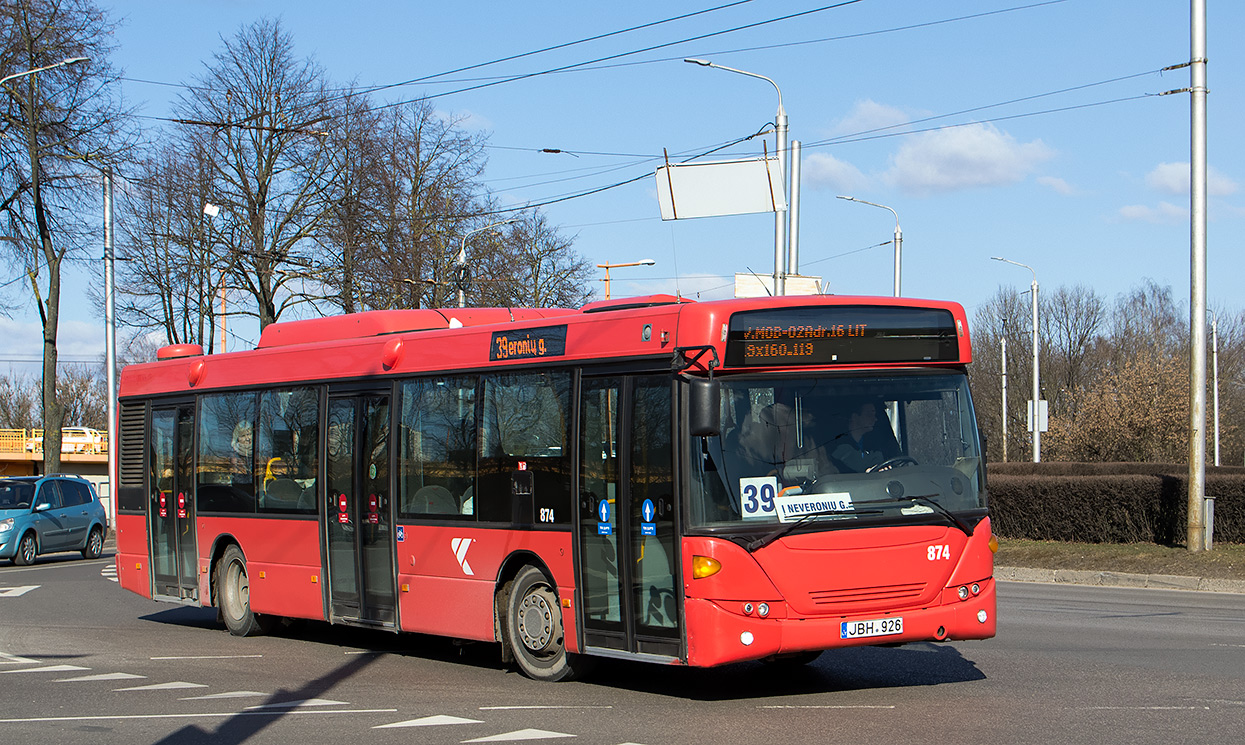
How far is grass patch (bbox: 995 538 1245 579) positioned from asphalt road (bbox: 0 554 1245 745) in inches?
214

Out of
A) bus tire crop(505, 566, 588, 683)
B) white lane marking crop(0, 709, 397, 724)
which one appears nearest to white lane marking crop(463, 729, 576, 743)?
white lane marking crop(0, 709, 397, 724)

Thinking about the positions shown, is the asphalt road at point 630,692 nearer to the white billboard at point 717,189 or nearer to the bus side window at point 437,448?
the bus side window at point 437,448

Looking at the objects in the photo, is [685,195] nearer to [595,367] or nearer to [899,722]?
[595,367]

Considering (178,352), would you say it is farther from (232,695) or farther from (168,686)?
(232,695)

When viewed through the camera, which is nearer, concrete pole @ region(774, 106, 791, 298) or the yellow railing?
concrete pole @ region(774, 106, 791, 298)

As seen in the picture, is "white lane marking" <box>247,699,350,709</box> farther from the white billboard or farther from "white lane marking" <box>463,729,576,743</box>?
the white billboard

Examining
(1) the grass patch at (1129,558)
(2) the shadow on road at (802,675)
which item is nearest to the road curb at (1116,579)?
(1) the grass patch at (1129,558)

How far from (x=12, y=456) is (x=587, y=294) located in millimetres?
30587

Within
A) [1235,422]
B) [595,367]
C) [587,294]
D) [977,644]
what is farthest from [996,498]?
[1235,422]

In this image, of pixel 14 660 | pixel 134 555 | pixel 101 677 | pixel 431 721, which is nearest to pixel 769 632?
pixel 431 721

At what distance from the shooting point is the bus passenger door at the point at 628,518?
9133 mm

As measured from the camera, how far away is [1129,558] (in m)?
20.8

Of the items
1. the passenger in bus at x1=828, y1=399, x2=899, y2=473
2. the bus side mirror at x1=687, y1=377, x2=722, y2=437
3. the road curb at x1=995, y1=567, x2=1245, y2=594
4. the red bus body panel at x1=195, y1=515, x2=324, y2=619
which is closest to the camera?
the bus side mirror at x1=687, y1=377, x2=722, y2=437

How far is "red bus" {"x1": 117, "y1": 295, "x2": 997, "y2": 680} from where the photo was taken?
29.2ft
